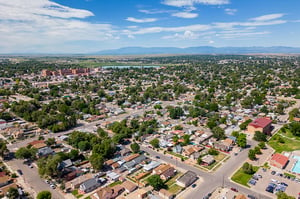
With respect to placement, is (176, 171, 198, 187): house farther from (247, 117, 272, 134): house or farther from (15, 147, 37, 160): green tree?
(15, 147, 37, 160): green tree

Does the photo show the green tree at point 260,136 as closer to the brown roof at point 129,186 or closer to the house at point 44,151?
the brown roof at point 129,186

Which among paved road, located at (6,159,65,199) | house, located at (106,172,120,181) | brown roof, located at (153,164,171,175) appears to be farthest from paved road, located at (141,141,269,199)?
paved road, located at (6,159,65,199)

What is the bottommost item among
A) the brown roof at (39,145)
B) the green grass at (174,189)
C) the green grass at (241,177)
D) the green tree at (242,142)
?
the green grass at (174,189)

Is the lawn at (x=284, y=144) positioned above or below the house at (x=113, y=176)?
above

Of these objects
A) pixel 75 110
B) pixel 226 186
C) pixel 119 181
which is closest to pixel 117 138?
pixel 119 181

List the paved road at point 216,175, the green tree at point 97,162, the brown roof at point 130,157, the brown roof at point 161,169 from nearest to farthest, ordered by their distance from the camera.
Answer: the paved road at point 216,175, the brown roof at point 161,169, the green tree at point 97,162, the brown roof at point 130,157

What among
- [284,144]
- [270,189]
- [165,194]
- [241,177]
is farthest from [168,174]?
[284,144]

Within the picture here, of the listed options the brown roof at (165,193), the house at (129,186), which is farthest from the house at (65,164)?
the brown roof at (165,193)
